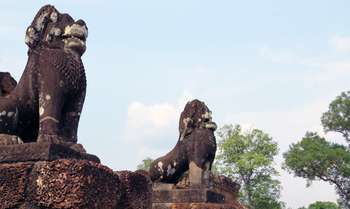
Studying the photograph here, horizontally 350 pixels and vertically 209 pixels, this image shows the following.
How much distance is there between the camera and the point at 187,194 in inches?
335

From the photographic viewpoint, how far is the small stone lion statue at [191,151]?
9.02 meters

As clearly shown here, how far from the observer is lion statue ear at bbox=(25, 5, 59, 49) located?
14.7 feet

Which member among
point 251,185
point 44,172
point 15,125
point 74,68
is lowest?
point 44,172

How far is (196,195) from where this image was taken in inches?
329

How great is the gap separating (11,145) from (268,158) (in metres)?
30.9

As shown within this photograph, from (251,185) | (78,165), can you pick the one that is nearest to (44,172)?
(78,165)

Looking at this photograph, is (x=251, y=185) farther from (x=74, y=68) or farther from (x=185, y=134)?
(x=74, y=68)

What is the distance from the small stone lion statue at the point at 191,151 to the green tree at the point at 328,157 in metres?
26.4

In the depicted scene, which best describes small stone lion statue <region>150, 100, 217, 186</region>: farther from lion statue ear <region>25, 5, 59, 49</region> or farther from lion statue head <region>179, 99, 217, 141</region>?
lion statue ear <region>25, 5, 59, 49</region>

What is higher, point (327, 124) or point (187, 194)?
point (327, 124)

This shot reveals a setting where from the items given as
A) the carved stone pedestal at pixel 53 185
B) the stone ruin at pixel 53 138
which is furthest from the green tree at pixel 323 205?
the carved stone pedestal at pixel 53 185

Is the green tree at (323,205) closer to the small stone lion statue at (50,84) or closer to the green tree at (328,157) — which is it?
the green tree at (328,157)

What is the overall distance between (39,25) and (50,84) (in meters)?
0.59

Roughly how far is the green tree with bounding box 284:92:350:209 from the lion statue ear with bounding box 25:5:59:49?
31.8 m
